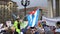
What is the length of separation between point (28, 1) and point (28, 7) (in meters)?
A: 0.19

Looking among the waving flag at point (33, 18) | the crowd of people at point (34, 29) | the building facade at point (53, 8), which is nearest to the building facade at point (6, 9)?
the crowd of people at point (34, 29)

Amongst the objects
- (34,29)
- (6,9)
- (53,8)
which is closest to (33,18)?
(34,29)

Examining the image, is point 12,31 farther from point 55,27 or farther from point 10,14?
point 55,27

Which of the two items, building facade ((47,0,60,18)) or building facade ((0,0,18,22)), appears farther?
building facade ((47,0,60,18))

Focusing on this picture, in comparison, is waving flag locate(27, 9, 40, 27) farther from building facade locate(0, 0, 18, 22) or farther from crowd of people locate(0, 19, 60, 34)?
building facade locate(0, 0, 18, 22)

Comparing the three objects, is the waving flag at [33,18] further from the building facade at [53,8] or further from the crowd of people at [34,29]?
the building facade at [53,8]

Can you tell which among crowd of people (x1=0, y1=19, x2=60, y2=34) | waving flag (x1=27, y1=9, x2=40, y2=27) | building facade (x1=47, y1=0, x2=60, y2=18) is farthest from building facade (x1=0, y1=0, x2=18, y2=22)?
building facade (x1=47, y1=0, x2=60, y2=18)

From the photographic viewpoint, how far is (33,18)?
641 cm

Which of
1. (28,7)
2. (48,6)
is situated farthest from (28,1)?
(48,6)

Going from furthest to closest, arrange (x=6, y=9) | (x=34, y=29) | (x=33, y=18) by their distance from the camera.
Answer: (x=33, y=18) < (x=34, y=29) < (x=6, y=9)

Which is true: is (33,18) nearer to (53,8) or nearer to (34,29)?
(34,29)

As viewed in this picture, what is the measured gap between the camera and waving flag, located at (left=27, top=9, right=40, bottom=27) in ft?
20.7

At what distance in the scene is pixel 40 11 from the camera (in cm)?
635

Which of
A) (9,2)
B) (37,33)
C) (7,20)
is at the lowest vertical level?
(37,33)
